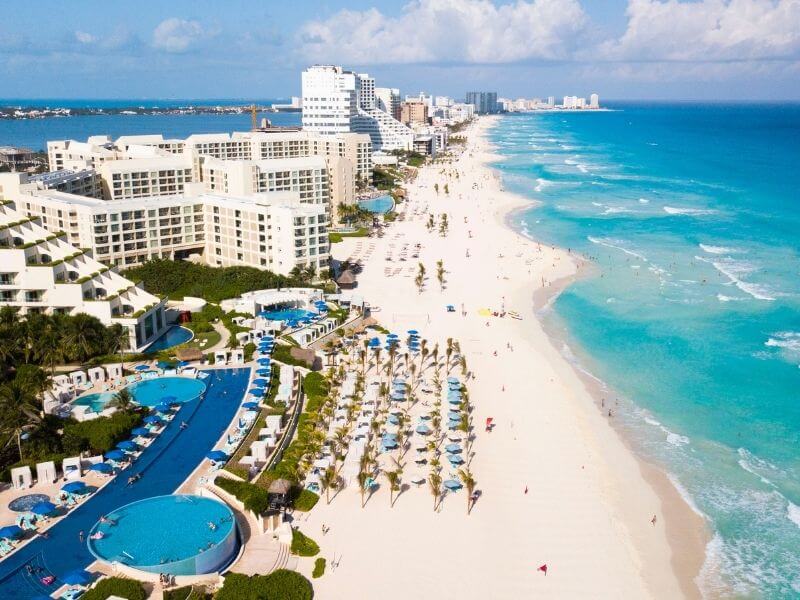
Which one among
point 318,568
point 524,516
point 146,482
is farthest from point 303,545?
point 524,516

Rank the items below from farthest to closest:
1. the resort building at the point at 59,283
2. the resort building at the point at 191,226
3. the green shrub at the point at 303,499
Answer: the resort building at the point at 191,226
the resort building at the point at 59,283
the green shrub at the point at 303,499

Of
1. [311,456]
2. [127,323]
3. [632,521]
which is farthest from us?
[127,323]

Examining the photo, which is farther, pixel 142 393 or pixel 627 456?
pixel 142 393

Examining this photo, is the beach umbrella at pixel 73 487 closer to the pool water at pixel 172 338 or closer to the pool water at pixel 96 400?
the pool water at pixel 96 400

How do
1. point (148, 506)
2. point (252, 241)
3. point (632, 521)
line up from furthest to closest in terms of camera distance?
point (252, 241) → point (632, 521) → point (148, 506)

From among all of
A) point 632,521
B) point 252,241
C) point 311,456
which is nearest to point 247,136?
point 252,241

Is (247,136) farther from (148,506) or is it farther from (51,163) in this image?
(148,506)

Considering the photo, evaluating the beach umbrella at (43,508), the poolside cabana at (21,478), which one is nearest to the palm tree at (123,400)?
the poolside cabana at (21,478)
